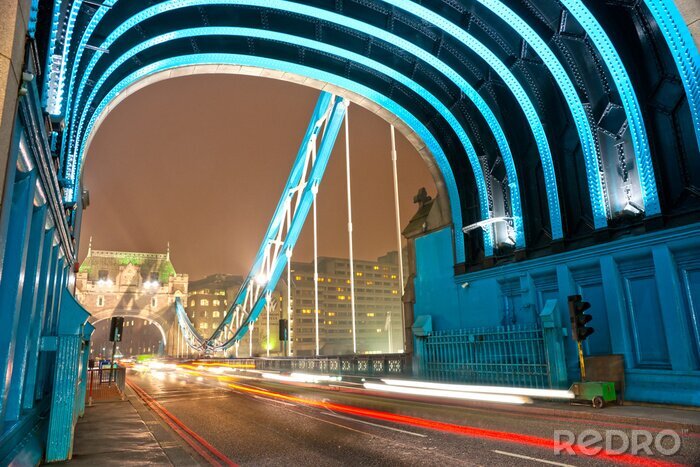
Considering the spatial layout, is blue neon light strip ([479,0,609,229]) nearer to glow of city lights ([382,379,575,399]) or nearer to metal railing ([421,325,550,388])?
metal railing ([421,325,550,388])

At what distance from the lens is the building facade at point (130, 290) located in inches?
3278

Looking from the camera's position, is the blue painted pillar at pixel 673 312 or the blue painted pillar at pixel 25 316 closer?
the blue painted pillar at pixel 25 316

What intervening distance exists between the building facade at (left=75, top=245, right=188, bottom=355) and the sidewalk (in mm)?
77759

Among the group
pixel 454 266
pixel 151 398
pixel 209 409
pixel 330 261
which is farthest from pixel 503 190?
pixel 330 261

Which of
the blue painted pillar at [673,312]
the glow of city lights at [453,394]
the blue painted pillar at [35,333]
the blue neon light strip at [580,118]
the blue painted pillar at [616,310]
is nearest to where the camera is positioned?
the blue painted pillar at [35,333]

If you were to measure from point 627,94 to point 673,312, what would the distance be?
233 inches

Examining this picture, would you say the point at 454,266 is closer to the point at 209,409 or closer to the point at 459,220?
the point at 459,220

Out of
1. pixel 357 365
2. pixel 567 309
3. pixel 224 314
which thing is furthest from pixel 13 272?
pixel 224 314

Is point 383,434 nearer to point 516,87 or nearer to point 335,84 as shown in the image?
point 516,87

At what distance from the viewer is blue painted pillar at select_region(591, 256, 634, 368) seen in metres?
12.9

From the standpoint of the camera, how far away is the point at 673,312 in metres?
11.7

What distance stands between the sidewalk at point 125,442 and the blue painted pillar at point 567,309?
1176 cm

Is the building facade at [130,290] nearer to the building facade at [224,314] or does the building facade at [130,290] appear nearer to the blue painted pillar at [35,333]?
the building facade at [224,314]

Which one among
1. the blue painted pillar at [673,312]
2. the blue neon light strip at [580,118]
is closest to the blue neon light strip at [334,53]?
the blue neon light strip at [580,118]
